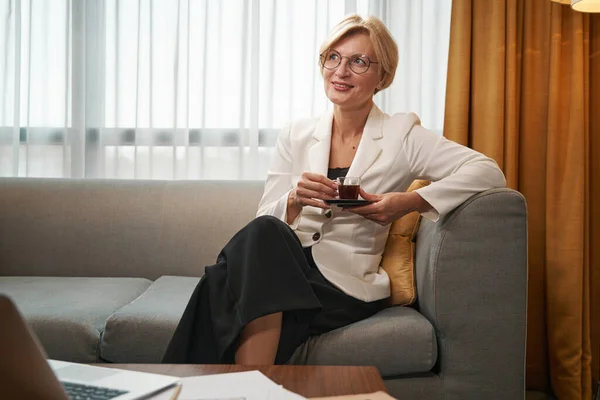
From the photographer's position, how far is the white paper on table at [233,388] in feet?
3.24

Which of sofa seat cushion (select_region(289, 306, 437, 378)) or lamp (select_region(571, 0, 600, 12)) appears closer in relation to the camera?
sofa seat cushion (select_region(289, 306, 437, 378))

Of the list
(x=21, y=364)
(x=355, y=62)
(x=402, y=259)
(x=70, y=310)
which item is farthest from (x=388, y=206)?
(x=21, y=364)

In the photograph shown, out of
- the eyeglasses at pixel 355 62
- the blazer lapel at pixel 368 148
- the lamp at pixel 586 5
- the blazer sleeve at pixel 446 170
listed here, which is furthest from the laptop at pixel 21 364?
the lamp at pixel 586 5

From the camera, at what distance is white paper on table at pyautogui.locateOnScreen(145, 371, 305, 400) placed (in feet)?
3.24

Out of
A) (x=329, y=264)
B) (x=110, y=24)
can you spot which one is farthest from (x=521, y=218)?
(x=110, y=24)

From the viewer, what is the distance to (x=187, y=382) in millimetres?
1078

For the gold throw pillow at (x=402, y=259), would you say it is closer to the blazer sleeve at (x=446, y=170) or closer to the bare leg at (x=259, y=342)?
the blazer sleeve at (x=446, y=170)

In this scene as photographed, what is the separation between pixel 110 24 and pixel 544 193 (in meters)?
2.03

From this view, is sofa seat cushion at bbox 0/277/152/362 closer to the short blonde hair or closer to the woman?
the woman

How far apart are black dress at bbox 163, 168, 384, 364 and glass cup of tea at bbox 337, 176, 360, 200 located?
7.5 inches

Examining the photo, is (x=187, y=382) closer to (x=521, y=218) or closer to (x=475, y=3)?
(x=521, y=218)

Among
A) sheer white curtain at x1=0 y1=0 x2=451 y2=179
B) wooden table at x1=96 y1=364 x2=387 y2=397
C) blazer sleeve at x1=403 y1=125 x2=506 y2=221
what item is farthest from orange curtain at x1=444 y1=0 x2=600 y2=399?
wooden table at x1=96 y1=364 x2=387 y2=397

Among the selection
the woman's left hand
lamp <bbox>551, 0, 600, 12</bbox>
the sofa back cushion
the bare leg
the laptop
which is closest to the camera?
the laptop

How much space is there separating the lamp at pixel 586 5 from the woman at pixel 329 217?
761mm
